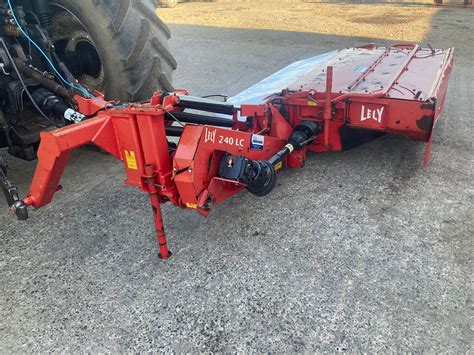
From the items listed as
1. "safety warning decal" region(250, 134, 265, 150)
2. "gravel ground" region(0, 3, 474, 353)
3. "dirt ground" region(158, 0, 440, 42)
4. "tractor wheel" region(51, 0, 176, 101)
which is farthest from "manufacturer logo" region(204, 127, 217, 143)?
"dirt ground" region(158, 0, 440, 42)

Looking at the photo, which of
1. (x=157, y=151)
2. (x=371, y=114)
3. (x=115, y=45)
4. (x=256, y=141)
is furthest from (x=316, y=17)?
(x=157, y=151)

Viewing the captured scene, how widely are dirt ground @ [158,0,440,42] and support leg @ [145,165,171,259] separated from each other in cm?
736

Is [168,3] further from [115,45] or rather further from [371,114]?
[371,114]

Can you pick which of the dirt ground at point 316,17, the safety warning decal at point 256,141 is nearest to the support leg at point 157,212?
the safety warning decal at point 256,141

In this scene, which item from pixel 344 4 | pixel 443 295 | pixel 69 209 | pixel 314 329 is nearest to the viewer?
pixel 314 329

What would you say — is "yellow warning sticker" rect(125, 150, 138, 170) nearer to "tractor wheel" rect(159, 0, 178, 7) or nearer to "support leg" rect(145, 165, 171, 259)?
"support leg" rect(145, 165, 171, 259)

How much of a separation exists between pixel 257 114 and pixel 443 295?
5.43 ft

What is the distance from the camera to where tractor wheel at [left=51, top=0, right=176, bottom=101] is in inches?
109

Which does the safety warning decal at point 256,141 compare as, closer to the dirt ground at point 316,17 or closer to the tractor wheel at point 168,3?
the dirt ground at point 316,17

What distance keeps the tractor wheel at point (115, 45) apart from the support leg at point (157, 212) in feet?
3.52

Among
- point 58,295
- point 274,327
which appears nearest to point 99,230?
point 58,295

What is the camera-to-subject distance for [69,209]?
2.88m

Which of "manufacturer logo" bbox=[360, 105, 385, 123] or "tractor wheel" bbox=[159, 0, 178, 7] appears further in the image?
"tractor wheel" bbox=[159, 0, 178, 7]

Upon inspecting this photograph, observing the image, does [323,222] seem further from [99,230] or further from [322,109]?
[99,230]
